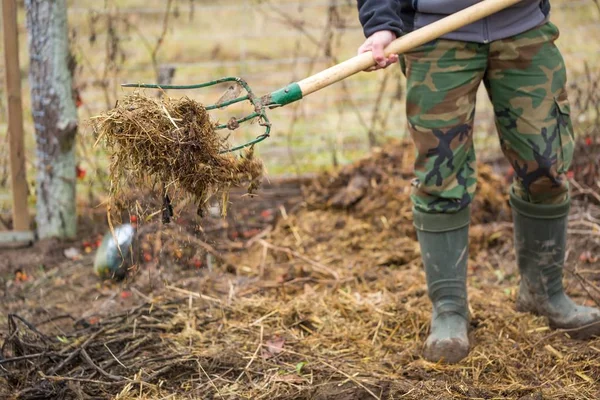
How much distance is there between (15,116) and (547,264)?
3.22 metres

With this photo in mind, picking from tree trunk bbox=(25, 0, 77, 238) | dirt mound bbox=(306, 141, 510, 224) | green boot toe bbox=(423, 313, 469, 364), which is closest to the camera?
green boot toe bbox=(423, 313, 469, 364)

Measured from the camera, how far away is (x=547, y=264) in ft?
11.2

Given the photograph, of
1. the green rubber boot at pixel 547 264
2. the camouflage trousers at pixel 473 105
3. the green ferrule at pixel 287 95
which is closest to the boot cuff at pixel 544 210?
the green rubber boot at pixel 547 264

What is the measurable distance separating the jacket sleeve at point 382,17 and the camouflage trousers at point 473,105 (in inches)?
7.3

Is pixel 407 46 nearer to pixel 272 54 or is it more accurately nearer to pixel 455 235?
pixel 455 235

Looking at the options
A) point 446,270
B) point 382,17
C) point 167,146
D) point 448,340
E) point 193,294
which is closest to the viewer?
point 167,146

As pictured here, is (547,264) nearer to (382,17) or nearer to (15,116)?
(382,17)

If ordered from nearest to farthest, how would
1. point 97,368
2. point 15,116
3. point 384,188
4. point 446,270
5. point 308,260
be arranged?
1. point 97,368
2. point 446,270
3. point 308,260
4. point 15,116
5. point 384,188

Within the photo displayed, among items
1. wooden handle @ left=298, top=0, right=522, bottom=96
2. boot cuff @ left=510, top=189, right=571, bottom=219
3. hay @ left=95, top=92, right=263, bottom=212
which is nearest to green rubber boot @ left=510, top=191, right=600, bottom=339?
boot cuff @ left=510, top=189, right=571, bottom=219

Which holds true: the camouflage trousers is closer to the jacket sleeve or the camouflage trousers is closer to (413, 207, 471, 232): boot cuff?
(413, 207, 471, 232): boot cuff

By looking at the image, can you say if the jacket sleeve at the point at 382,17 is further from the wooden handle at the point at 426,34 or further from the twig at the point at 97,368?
the twig at the point at 97,368

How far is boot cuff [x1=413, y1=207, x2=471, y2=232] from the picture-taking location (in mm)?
3205

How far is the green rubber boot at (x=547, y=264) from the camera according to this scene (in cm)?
333

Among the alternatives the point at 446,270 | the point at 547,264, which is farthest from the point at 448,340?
the point at 547,264
